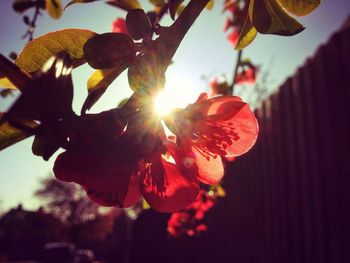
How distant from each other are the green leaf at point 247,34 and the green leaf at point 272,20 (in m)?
0.10

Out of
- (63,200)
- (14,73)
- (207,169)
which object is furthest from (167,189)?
(63,200)

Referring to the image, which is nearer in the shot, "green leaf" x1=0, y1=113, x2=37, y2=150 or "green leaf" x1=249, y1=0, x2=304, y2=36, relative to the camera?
"green leaf" x1=0, y1=113, x2=37, y2=150

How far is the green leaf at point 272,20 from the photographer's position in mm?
572

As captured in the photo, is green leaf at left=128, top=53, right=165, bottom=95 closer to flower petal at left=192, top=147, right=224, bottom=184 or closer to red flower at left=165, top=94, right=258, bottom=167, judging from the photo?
red flower at left=165, top=94, right=258, bottom=167

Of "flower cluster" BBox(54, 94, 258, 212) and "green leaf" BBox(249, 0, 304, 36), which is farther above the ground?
"green leaf" BBox(249, 0, 304, 36)

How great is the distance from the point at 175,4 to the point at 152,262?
8.33m

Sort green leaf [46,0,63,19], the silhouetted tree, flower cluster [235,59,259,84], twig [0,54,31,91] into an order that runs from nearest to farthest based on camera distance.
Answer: twig [0,54,31,91] < green leaf [46,0,63,19] < flower cluster [235,59,259,84] < the silhouetted tree

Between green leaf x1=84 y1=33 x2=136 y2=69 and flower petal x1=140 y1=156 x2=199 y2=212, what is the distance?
170 mm

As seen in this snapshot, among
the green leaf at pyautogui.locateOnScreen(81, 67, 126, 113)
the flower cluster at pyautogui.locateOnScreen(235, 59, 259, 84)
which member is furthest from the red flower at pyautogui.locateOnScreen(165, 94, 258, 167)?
the flower cluster at pyautogui.locateOnScreen(235, 59, 259, 84)

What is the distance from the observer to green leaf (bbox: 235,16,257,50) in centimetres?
68

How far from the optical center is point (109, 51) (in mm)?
491

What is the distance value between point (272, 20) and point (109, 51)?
0.29 metres

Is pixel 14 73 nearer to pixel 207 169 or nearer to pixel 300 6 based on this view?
pixel 207 169

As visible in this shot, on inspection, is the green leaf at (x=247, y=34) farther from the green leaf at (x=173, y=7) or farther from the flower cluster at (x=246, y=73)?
the flower cluster at (x=246, y=73)
